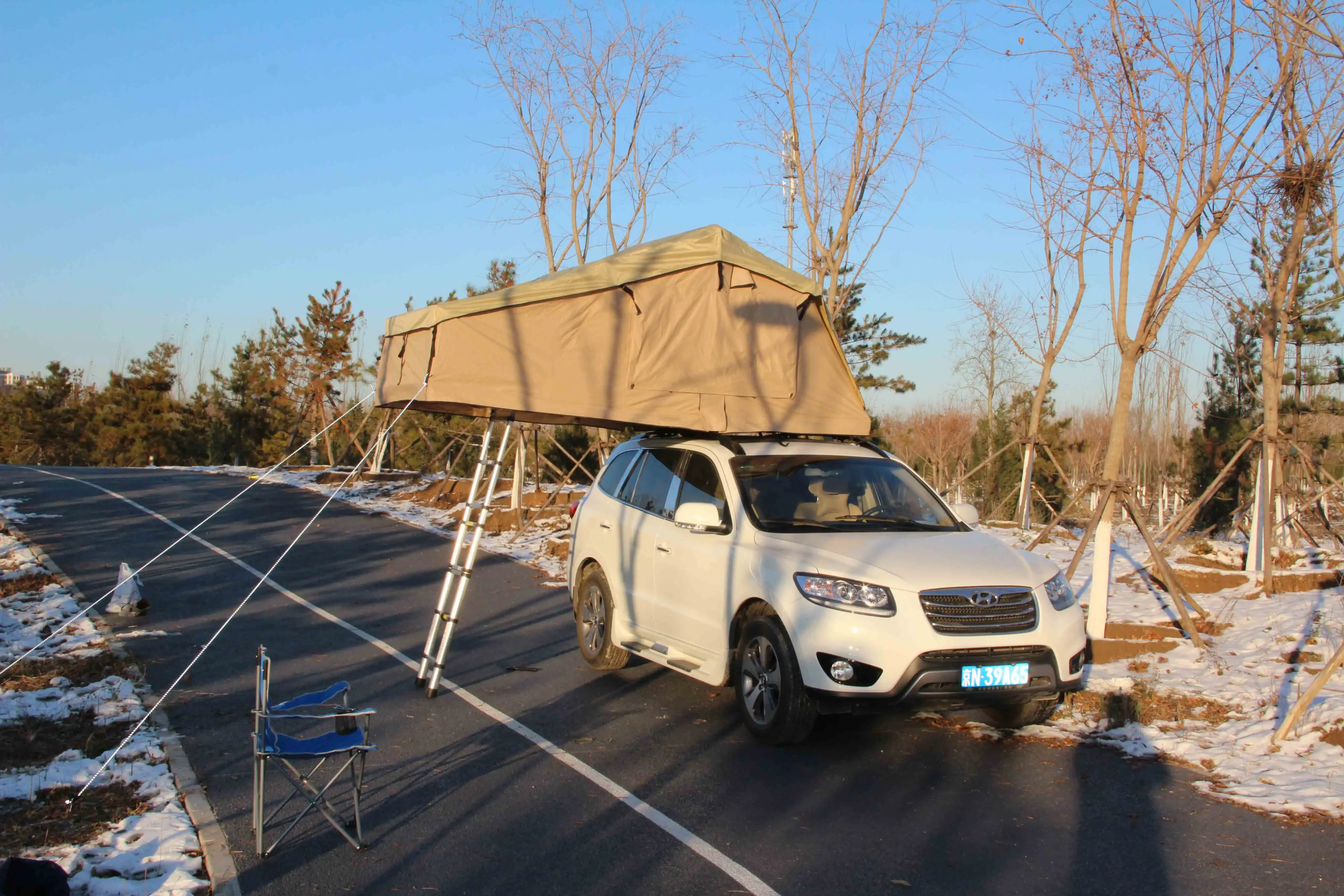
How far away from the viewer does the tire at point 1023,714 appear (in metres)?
6.52

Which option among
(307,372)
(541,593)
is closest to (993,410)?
(307,372)

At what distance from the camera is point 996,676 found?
5.83 meters

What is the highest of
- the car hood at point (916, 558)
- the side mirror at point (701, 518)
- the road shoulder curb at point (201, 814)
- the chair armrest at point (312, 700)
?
the side mirror at point (701, 518)

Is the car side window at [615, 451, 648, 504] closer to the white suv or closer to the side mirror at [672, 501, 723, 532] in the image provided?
the white suv

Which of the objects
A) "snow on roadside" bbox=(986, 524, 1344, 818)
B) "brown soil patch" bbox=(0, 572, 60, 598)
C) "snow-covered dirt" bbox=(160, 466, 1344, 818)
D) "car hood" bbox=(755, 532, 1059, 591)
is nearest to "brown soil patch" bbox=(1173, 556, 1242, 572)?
"snow-covered dirt" bbox=(160, 466, 1344, 818)

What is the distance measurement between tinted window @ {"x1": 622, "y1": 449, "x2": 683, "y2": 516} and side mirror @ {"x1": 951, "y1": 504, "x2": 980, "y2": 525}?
212 cm

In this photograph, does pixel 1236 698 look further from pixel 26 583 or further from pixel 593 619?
pixel 26 583

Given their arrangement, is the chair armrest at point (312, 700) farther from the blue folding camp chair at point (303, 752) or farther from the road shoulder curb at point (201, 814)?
the road shoulder curb at point (201, 814)

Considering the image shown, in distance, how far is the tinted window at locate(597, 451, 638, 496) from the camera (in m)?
8.74

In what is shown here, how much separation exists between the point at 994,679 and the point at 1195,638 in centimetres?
334

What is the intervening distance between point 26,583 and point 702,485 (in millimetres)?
8716

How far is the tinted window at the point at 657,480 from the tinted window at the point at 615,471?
0.96 ft

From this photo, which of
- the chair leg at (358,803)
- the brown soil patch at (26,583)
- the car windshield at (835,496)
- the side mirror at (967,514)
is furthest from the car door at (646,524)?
the brown soil patch at (26,583)

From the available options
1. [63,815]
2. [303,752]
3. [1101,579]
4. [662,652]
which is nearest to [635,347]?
[662,652]
